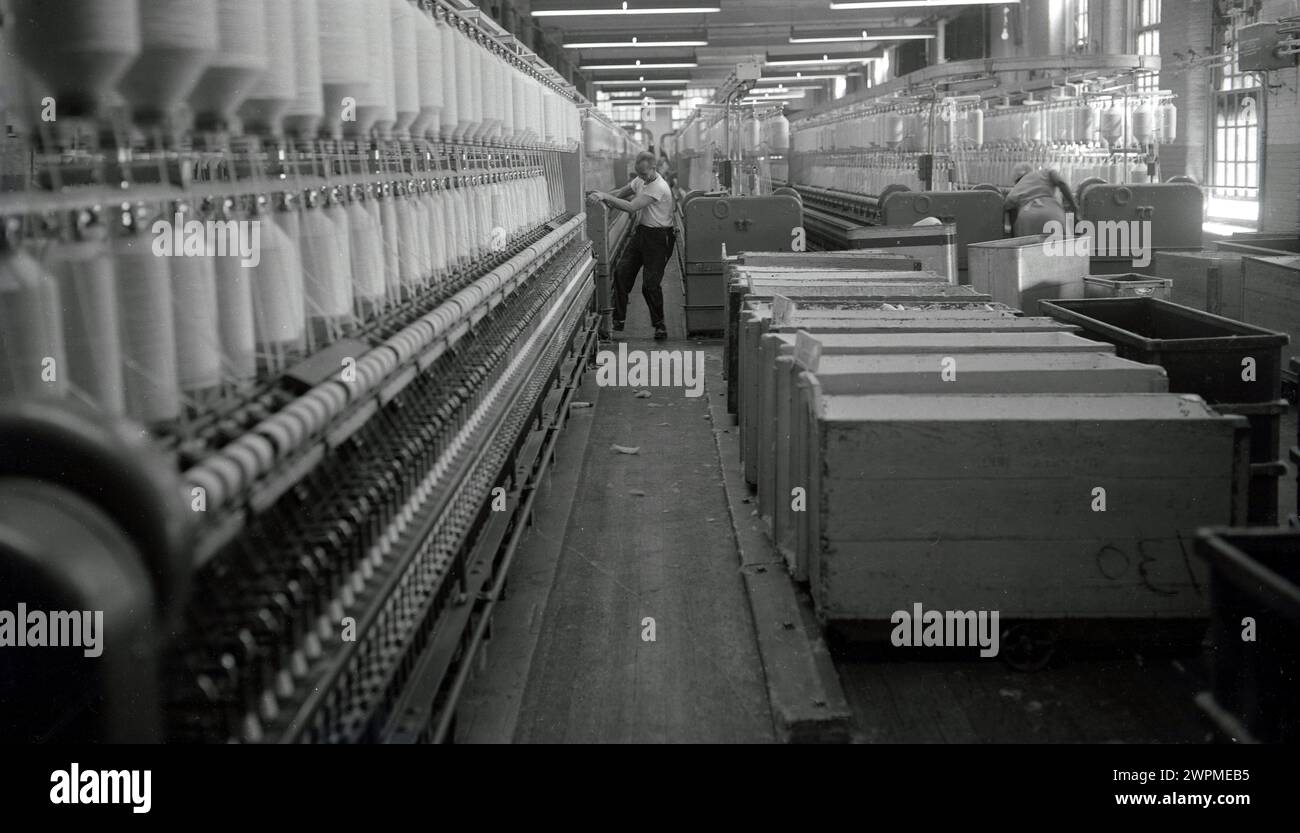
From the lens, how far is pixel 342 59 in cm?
255

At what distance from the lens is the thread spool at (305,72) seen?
2299 millimetres

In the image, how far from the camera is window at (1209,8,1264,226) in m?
11.2

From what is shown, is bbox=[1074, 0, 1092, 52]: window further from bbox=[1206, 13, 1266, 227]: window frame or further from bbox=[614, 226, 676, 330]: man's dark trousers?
bbox=[614, 226, 676, 330]: man's dark trousers

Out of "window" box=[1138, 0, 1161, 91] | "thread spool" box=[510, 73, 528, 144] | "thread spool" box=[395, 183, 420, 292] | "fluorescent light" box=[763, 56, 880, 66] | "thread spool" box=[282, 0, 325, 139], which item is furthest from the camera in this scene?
"fluorescent light" box=[763, 56, 880, 66]

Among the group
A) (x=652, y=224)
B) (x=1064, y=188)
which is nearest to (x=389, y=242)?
(x=1064, y=188)

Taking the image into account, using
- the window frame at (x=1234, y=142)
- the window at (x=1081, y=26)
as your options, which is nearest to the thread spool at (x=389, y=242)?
the window frame at (x=1234, y=142)

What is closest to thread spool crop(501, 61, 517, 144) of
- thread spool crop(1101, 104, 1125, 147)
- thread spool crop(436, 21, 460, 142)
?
thread spool crop(436, 21, 460, 142)

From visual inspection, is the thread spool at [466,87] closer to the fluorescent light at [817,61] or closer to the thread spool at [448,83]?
the thread spool at [448,83]

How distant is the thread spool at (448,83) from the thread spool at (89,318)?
6.91ft

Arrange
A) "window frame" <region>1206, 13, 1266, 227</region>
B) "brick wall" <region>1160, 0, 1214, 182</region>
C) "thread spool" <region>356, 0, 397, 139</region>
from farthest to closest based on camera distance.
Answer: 1. "brick wall" <region>1160, 0, 1214, 182</region>
2. "window frame" <region>1206, 13, 1266, 227</region>
3. "thread spool" <region>356, 0, 397, 139</region>

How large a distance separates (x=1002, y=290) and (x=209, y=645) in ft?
18.1

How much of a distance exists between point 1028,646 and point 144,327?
2.41m

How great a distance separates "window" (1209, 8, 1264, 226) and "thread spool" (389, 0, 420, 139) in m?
9.81
